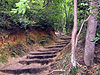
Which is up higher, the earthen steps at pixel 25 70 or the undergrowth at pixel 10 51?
the undergrowth at pixel 10 51

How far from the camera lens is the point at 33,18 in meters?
5.93

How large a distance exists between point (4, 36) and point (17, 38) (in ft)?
2.66

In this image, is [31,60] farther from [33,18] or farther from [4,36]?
[33,18]

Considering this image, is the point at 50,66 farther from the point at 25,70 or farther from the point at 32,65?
the point at 25,70

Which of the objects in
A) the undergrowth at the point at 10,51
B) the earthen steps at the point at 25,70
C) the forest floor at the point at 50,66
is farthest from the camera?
the undergrowth at the point at 10,51

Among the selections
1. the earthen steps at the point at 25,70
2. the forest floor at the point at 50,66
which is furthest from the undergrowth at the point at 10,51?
the earthen steps at the point at 25,70

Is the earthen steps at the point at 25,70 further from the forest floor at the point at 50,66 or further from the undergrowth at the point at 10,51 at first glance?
the undergrowth at the point at 10,51

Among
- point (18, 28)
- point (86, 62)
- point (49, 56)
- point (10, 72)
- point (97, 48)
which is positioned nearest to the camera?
point (86, 62)

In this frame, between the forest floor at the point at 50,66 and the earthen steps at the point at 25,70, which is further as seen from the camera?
the earthen steps at the point at 25,70

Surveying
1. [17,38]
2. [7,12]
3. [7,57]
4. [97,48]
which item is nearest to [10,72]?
[7,57]

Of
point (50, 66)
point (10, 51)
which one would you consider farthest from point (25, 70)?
point (10, 51)

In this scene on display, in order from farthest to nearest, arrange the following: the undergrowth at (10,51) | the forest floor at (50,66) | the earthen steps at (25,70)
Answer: the undergrowth at (10,51) < the earthen steps at (25,70) < the forest floor at (50,66)

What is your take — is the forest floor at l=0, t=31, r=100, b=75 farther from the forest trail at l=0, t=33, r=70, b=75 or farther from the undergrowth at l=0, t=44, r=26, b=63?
the undergrowth at l=0, t=44, r=26, b=63

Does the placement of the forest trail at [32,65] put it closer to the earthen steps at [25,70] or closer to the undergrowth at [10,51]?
the earthen steps at [25,70]
